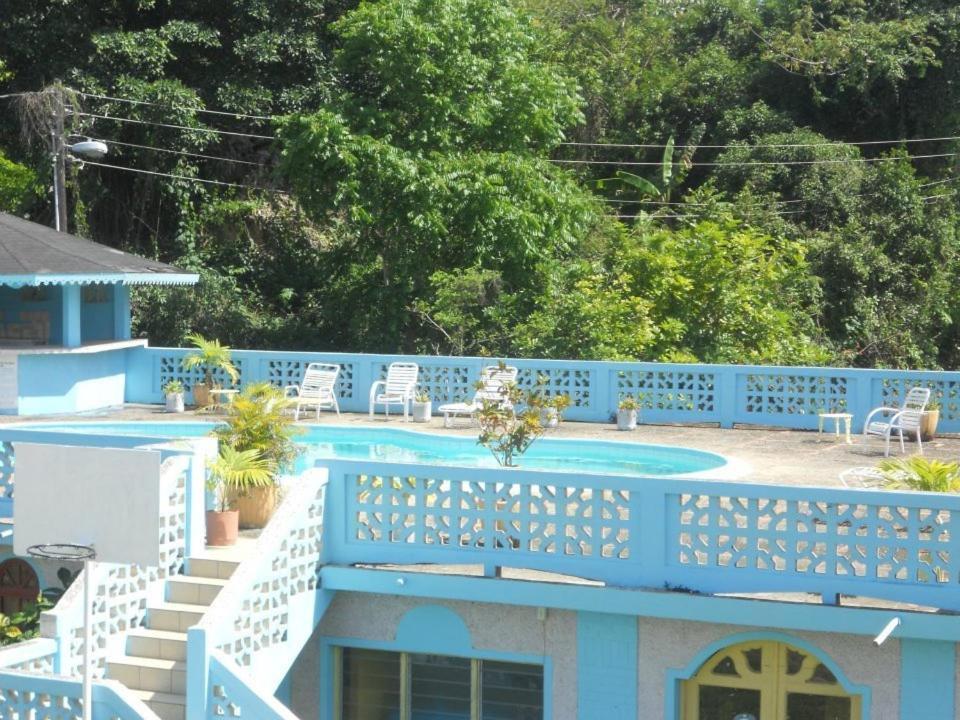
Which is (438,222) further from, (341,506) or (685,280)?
(341,506)

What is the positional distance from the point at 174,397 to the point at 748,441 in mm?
8475

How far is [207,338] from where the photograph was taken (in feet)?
94.5

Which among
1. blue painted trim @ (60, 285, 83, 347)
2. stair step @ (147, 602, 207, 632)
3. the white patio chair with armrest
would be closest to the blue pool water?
the white patio chair with armrest

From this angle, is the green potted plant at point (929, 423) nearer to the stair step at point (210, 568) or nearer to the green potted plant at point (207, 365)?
the green potted plant at point (207, 365)

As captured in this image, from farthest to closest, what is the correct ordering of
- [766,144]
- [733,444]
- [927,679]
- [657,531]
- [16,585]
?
[766,144] < [733,444] < [16,585] < [657,531] < [927,679]

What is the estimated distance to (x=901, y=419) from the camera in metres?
16.1

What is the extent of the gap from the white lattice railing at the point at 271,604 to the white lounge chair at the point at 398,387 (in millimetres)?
7883

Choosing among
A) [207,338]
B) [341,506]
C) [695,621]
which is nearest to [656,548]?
[695,621]

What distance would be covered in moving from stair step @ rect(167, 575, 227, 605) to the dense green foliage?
1189cm

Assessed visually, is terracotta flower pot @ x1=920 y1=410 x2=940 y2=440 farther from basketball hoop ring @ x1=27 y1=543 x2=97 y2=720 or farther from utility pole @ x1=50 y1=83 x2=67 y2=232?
utility pole @ x1=50 y1=83 x2=67 y2=232

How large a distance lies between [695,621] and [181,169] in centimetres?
2246

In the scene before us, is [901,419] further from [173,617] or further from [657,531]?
[173,617]

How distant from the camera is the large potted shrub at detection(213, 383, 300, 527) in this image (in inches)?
464

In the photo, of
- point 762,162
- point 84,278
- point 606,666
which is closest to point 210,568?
point 606,666
